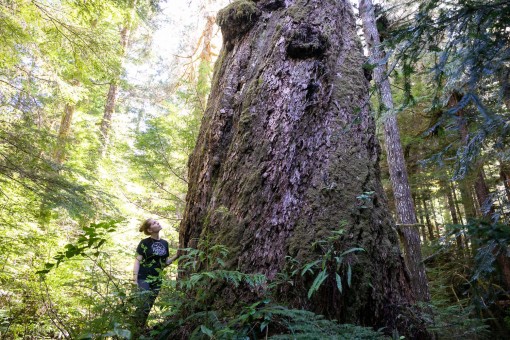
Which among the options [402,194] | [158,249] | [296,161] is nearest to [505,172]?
[402,194]

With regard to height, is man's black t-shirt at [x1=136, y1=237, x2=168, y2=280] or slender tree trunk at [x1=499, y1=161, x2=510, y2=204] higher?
slender tree trunk at [x1=499, y1=161, x2=510, y2=204]

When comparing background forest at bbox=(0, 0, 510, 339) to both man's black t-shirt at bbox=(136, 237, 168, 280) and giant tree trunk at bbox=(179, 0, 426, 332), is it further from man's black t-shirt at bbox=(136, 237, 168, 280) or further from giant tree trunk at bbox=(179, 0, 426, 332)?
man's black t-shirt at bbox=(136, 237, 168, 280)

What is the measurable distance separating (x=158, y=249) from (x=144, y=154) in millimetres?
3738

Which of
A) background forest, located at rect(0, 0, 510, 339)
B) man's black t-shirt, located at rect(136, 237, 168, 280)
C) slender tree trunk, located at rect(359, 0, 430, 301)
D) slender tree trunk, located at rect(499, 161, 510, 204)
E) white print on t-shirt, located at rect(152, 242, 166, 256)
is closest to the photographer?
background forest, located at rect(0, 0, 510, 339)

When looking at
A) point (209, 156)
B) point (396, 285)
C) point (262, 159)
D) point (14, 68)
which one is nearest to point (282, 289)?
point (396, 285)

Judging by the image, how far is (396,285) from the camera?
2740 mm

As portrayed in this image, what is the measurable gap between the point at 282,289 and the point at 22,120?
18.9 feet

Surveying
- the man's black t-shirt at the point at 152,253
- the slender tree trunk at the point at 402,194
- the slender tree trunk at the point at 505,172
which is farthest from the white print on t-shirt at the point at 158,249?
the slender tree trunk at the point at 505,172

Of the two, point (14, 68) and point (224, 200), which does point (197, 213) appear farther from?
point (14, 68)

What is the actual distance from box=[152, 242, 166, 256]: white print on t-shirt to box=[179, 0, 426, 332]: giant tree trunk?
3.14 ft

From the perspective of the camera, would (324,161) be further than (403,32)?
Yes

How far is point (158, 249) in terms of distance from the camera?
443cm

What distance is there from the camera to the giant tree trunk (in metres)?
2.65

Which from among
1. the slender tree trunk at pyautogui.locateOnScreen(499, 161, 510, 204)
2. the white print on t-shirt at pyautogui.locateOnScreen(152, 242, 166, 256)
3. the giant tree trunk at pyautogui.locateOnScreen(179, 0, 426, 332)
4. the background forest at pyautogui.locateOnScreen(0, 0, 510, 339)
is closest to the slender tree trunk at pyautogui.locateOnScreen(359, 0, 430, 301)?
the background forest at pyautogui.locateOnScreen(0, 0, 510, 339)
